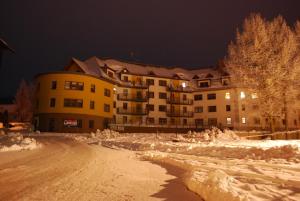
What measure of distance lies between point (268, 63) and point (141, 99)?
30825 mm

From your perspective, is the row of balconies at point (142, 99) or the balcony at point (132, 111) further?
the row of balconies at point (142, 99)

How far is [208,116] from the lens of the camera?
55656 millimetres

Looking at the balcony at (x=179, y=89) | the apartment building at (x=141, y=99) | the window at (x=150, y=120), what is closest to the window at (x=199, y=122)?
the apartment building at (x=141, y=99)

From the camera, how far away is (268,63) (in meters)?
25.4

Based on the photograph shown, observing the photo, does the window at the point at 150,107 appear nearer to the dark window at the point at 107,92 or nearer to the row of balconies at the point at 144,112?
the row of balconies at the point at 144,112

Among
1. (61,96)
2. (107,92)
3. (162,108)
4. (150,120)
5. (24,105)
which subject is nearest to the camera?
(61,96)

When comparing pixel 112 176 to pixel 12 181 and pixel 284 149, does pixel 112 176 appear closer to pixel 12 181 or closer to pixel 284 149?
pixel 12 181

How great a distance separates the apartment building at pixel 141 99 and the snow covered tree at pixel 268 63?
1723 centimetres

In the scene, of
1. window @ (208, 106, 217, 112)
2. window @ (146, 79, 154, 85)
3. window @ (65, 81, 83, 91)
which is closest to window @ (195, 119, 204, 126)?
window @ (208, 106, 217, 112)

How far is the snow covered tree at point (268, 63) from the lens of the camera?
2498cm

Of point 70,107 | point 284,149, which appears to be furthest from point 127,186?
point 70,107

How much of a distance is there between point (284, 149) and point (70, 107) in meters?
34.5

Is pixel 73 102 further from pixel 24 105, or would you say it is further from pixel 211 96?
pixel 211 96

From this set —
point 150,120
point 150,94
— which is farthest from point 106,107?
point 150,94
